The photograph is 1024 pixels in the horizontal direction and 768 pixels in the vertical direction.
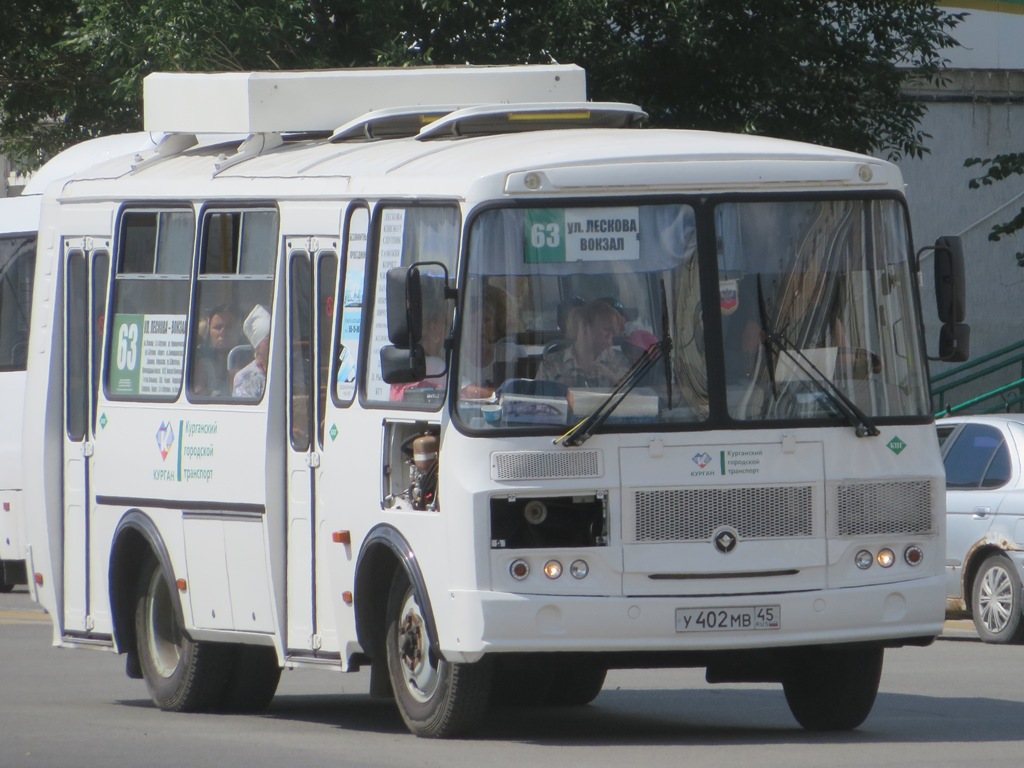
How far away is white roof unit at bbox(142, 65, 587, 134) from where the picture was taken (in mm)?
11352

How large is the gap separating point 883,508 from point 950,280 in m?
1.13

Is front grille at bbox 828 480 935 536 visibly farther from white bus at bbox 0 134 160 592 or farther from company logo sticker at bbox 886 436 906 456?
white bus at bbox 0 134 160 592

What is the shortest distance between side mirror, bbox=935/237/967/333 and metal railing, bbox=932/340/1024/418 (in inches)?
619

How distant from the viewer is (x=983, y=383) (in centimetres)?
2842

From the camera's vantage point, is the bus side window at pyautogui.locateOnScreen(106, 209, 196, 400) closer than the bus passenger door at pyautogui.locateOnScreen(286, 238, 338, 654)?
No

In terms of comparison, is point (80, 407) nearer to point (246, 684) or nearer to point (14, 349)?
point (246, 684)

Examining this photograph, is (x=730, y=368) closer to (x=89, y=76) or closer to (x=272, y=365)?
(x=272, y=365)

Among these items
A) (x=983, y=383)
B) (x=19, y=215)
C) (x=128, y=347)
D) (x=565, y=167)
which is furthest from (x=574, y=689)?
(x=983, y=383)

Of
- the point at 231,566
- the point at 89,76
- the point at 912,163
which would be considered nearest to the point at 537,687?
the point at 231,566

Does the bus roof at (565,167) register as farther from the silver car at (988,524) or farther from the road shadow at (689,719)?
the silver car at (988,524)

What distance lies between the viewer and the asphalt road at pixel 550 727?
344 inches

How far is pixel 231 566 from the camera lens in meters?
10.4

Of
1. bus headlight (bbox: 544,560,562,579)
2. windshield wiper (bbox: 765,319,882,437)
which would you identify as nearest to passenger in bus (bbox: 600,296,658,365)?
windshield wiper (bbox: 765,319,882,437)

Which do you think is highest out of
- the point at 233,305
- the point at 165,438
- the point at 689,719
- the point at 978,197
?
the point at 978,197
